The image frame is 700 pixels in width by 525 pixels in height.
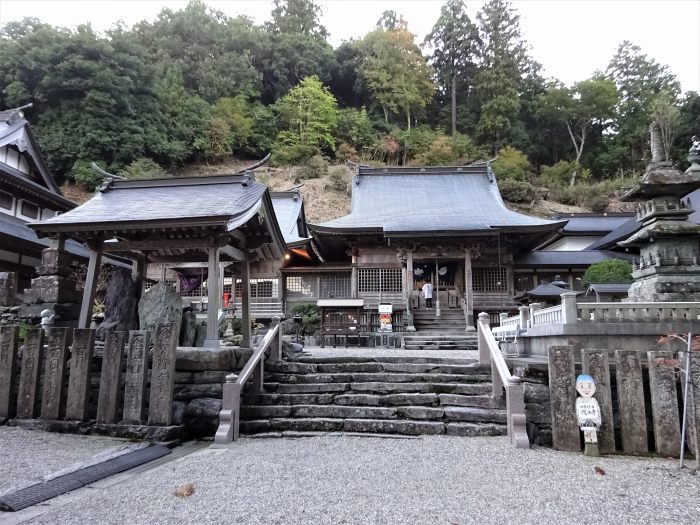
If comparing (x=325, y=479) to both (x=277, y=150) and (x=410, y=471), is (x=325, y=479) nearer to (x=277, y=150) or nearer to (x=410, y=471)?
(x=410, y=471)

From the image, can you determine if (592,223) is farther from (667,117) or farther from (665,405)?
(665,405)

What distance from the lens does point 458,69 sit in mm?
44281

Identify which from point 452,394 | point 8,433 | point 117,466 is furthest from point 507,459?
point 8,433

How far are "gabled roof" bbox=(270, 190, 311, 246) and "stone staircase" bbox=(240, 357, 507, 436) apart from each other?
14696mm

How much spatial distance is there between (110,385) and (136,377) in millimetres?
379

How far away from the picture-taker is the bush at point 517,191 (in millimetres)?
33094

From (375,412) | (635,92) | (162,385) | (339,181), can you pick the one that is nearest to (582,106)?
(635,92)

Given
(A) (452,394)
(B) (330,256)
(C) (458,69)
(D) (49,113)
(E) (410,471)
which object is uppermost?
(C) (458,69)

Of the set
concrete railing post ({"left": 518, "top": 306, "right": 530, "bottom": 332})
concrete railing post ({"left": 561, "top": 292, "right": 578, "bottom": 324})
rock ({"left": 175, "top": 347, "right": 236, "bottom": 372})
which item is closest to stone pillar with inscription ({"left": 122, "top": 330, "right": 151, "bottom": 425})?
rock ({"left": 175, "top": 347, "right": 236, "bottom": 372})

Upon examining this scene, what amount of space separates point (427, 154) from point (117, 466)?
3668 cm

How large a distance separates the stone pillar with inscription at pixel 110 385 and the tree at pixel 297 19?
50.1 m

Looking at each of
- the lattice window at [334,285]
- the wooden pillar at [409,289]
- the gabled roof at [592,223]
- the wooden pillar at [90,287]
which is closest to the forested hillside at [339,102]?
the gabled roof at [592,223]

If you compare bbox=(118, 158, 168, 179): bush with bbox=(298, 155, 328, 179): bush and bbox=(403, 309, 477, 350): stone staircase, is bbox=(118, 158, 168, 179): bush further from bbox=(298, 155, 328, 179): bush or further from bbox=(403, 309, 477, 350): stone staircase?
bbox=(403, 309, 477, 350): stone staircase

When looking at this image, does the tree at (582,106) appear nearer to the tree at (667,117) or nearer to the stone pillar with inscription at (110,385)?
the tree at (667,117)
